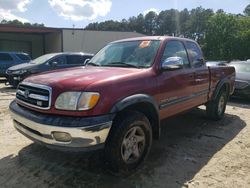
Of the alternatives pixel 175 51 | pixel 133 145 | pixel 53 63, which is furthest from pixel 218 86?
pixel 53 63

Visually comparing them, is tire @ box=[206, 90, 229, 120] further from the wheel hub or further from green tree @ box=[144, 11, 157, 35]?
green tree @ box=[144, 11, 157, 35]

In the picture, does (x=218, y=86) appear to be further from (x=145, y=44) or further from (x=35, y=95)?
(x=35, y=95)

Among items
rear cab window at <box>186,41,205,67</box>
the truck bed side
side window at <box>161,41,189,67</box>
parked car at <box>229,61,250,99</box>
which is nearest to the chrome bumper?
side window at <box>161,41,189,67</box>

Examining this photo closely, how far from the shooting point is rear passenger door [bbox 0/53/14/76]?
51.5 feet

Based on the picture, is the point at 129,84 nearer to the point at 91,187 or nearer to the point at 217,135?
the point at 91,187

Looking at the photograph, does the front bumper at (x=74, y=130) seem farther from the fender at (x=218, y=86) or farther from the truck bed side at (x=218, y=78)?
the fender at (x=218, y=86)

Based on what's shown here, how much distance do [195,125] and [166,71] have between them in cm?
244

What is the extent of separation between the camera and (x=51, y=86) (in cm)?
374

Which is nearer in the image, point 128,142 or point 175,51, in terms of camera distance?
point 128,142

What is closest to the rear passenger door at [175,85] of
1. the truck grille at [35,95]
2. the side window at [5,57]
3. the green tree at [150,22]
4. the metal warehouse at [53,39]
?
the truck grille at [35,95]

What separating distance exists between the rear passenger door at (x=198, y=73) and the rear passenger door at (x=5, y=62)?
12114 mm

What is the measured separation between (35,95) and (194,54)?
3.35m

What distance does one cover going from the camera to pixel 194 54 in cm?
602

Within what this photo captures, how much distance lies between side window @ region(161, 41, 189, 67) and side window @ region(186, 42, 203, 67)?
21 centimetres
